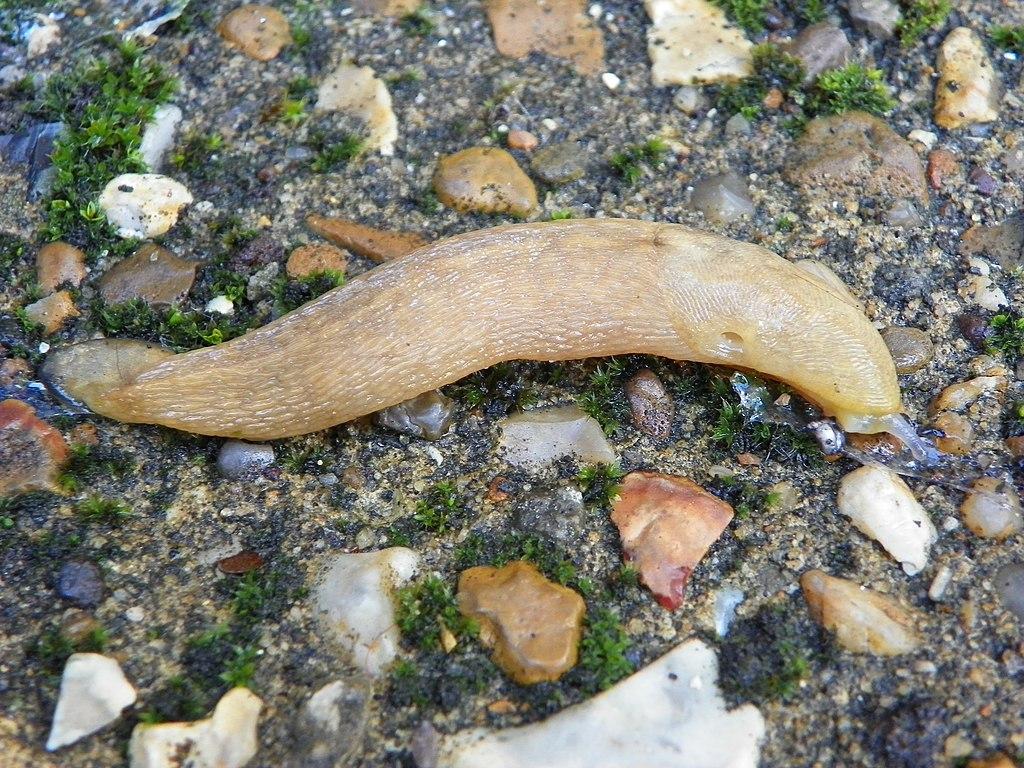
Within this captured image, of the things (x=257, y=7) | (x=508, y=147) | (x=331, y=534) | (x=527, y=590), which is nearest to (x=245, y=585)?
(x=331, y=534)

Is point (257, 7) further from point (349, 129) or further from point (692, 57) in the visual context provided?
point (692, 57)

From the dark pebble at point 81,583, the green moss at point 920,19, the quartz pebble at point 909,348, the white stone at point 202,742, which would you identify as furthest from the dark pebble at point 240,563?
the green moss at point 920,19

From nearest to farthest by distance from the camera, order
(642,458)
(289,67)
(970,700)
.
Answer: (970,700)
(642,458)
(289,67)

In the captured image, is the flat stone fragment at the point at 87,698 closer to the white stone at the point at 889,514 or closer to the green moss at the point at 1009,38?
the white stone at the point at 889,514

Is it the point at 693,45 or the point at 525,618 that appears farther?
the point at 693,45

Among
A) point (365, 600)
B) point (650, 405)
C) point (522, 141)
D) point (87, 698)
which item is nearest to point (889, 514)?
point (650, 405)

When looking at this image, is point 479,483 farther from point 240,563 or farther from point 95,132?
point 95,132
